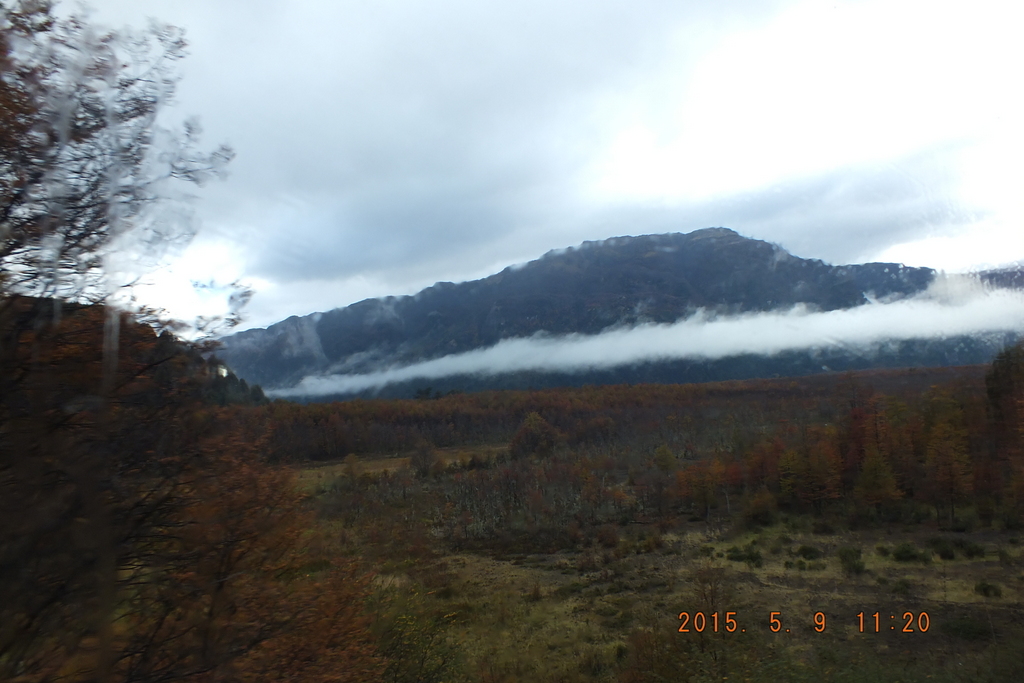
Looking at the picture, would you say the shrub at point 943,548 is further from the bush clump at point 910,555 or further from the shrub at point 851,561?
the shrub at point 851,561

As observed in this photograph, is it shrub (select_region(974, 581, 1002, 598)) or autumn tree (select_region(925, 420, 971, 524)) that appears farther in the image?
autumn tree (select_region(925, 420, 971, 524))

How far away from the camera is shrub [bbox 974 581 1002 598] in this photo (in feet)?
52.6

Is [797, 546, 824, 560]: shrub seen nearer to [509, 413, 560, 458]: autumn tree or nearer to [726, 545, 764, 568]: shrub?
[726, 545, 764, 568]: shrub

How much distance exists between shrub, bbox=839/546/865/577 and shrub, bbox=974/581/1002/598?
13.0 ft

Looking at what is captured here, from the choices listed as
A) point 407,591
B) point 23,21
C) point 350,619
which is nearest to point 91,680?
point 350,619

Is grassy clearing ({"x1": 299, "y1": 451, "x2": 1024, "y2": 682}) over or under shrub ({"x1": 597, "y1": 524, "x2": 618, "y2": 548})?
over

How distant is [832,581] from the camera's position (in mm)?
19656

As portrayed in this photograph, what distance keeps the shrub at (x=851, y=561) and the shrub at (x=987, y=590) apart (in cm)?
395

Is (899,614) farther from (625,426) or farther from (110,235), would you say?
(625,426)

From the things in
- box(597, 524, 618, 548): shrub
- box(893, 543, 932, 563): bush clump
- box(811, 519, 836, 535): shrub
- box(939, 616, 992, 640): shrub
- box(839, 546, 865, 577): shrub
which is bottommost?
box(597, 524, 618, 548): shrub

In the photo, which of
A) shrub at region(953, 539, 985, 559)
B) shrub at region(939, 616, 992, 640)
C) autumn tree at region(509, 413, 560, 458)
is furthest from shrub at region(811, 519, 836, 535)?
autumn tree at region(509, 413, 560, 458)

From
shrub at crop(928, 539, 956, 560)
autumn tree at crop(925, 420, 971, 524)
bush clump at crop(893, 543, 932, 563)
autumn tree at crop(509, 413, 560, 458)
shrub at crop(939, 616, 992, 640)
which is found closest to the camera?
shrub at crop(939, 616, 992, 640)

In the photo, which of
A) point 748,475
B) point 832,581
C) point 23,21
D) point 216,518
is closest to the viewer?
point 23,21

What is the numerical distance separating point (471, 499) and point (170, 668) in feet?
116
